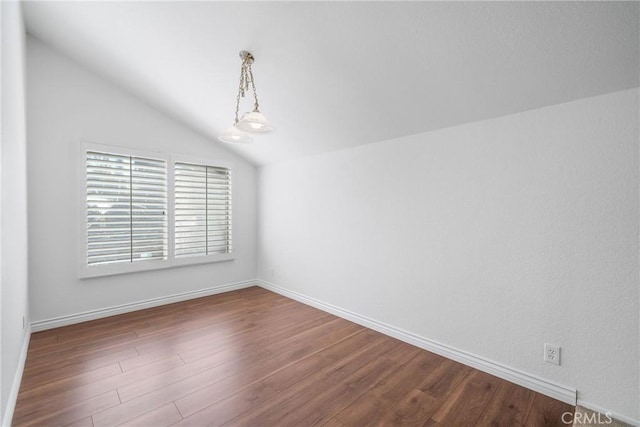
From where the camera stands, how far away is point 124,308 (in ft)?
11.2

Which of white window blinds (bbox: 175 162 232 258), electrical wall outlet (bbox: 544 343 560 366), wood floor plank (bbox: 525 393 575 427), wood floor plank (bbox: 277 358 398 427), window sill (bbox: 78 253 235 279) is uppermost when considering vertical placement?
white window blinds (bbox: 175 162 232 258)

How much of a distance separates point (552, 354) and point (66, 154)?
4793 millimetres

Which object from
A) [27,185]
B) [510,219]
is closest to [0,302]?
[27,185]

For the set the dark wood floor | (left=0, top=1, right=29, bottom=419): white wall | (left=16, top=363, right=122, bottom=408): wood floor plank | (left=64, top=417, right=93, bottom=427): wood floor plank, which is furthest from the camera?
(left=16, top=363, right=122, bottom=408): wood floor plank

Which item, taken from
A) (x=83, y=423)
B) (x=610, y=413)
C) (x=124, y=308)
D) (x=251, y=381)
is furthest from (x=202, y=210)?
(x=610, y=413)

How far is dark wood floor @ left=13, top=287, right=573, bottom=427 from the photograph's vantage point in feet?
5.72

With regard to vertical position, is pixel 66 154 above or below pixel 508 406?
above

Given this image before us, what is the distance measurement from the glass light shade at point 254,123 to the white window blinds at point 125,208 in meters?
2.13

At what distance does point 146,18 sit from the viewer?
2.25 metres

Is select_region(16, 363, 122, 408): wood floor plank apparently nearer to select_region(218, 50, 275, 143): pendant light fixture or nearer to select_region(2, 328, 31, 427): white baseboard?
select_region(2, 328, 31, 427): white baseboard

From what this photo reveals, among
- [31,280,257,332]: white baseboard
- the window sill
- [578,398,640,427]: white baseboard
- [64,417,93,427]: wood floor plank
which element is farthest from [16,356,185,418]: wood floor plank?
[578,398,640,427]: white baseboard

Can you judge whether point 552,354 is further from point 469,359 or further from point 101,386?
point 101,386

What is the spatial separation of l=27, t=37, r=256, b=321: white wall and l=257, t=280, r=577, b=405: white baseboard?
8.53 feet

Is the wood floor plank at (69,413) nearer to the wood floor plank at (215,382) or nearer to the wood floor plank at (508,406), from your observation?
the wood floor plank at (215,382)
